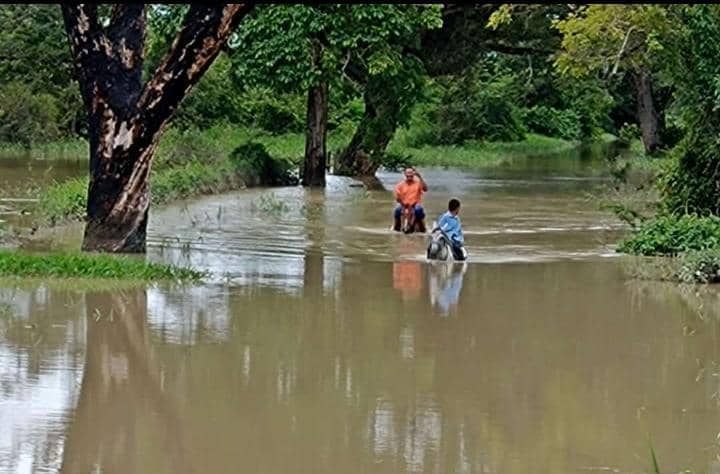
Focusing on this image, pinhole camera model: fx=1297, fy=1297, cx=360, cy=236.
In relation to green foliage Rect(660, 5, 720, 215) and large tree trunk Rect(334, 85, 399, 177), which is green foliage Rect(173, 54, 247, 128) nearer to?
large tree trunk Rect(334, 85, 399, 177)

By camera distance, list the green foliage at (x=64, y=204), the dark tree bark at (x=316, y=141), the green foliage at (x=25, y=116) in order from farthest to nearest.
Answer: the green foliage at (x=25, y=116), the dark tree bark at (x=316, y=141), the green foliage at (x=64, y=204)

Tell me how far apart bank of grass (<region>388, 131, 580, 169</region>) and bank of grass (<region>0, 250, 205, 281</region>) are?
106 ft

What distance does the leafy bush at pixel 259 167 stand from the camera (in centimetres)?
3372

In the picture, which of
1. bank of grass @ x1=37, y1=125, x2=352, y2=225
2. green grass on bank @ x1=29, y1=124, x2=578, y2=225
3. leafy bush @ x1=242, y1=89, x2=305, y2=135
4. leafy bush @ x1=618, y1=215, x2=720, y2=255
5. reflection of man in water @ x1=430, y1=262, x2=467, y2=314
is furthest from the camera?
leafy bush @ x1=242, y1=89, x2=305, y2=135

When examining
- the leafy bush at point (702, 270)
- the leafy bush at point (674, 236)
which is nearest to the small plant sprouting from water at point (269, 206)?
the leafy bush at point (674, 236)

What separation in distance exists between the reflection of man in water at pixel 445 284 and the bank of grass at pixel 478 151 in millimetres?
29985

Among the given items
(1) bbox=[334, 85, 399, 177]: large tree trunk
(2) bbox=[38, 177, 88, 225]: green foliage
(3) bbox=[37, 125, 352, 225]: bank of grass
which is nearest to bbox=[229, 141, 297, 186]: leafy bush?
(3) bbox=[37, 125, 352, 225]: bank of grass

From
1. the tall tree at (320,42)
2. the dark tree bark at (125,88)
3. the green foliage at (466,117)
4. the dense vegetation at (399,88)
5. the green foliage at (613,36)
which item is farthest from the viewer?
the green foliage at (466,117)

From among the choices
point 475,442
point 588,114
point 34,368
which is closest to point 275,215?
point 34,368

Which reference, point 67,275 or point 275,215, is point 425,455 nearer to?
point 67,275

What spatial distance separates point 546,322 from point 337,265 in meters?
4.85

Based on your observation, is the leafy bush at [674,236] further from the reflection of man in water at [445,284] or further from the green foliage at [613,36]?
the green foliage at [613,36]

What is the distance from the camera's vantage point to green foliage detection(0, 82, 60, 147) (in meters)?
43.9

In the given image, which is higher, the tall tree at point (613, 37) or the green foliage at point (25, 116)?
the tall tree at point (613, 37)
